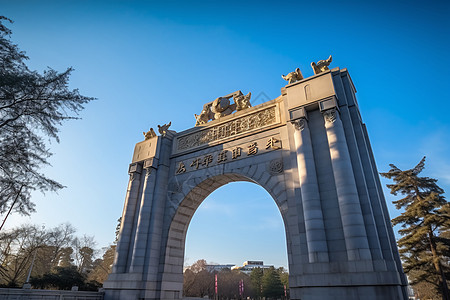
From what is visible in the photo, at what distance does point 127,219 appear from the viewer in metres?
13.2

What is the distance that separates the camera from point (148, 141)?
15211mm

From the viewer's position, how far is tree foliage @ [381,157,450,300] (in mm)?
15117

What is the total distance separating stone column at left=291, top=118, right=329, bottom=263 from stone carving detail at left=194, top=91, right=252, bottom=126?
4.03m

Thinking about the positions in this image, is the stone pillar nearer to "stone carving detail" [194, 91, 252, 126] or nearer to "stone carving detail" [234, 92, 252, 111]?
"stone carving detail" [194, 91, 252, 126]

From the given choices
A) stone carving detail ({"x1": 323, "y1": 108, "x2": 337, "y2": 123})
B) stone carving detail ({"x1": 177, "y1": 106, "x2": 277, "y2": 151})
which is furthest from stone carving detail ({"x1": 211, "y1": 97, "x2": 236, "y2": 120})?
stone carving detail ({"x1": 323, "y1": 108, "x2": 337, "y2": 123})

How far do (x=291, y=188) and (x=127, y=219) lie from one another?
8664 millimetres

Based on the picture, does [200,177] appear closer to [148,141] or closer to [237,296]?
[148,141]

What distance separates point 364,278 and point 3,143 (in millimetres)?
11131

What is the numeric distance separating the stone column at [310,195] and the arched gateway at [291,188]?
0.11ft

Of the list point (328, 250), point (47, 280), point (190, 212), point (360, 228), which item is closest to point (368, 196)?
point (360, 228)

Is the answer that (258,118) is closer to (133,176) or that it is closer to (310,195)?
(310,195)

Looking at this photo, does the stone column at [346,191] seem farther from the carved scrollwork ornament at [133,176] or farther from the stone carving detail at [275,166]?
the carved scrollwork ornament at [133,176]

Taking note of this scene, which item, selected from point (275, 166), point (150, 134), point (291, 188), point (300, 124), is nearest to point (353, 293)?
point (291, 188)

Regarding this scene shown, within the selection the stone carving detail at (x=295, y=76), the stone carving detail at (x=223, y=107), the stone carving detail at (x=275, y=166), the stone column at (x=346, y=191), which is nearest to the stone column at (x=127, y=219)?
the stone carving detail at (x=223, y=107)
